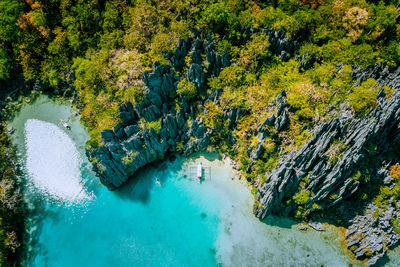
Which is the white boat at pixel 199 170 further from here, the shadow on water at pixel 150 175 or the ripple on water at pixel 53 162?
the ripple on water at pixel 53 162

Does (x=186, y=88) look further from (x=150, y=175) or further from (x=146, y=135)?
(x=150, y=175)

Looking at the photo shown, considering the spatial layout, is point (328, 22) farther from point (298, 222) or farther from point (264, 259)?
point (264, 259)

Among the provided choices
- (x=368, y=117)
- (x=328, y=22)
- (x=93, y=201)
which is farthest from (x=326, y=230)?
(x=93, y=201)

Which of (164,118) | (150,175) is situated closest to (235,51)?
(164,118)

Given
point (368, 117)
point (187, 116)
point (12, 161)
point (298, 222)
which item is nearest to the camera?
point (368, 117)

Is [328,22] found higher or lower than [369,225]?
higher

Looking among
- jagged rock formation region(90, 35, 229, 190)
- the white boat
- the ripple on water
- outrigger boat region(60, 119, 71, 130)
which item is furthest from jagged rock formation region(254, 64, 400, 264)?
outrigger boat region(60, 119, 71, 130)

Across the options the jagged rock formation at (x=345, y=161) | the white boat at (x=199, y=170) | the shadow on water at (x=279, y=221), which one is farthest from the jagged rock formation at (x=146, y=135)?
the shadow on water at (x=279, y=221)
